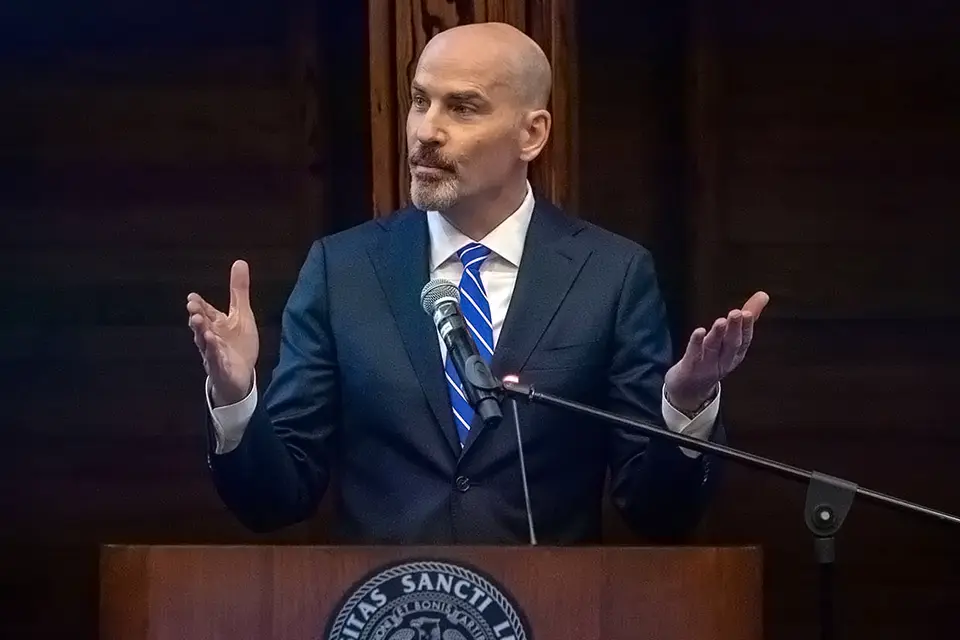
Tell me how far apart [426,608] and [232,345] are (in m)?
0.39

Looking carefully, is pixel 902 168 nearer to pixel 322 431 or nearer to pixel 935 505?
pixel 935 505

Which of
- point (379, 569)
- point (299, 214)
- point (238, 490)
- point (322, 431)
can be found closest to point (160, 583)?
point (379, 569)

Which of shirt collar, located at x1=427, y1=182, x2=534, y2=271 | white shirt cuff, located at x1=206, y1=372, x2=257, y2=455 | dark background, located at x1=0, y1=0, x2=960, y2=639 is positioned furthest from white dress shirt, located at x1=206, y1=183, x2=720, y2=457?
dark background, located at x1=0, y1=0, x2=960, y2=639

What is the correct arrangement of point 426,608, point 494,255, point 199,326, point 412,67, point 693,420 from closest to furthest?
point 426,608 < point 199,326 < point 693,420 < point 494,255 < point 412,67

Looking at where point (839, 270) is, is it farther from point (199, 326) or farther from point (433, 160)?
point (199, 326)

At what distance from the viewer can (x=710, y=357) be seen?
5.10 feet

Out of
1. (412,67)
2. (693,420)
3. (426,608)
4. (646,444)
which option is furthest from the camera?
(412,67)

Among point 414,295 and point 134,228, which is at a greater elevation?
point 134,228

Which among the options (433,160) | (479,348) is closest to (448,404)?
(479,348)

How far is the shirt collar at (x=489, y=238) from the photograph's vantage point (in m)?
1.95

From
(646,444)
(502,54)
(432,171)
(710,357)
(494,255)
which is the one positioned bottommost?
(646,444)

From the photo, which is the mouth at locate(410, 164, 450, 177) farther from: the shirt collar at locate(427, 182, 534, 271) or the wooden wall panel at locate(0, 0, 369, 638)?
the wooden wall panel at locate(0, 0, 369, 638)

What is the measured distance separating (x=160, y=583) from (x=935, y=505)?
1.82 m

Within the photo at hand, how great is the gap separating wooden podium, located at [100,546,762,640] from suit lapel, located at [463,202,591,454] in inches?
19.0
